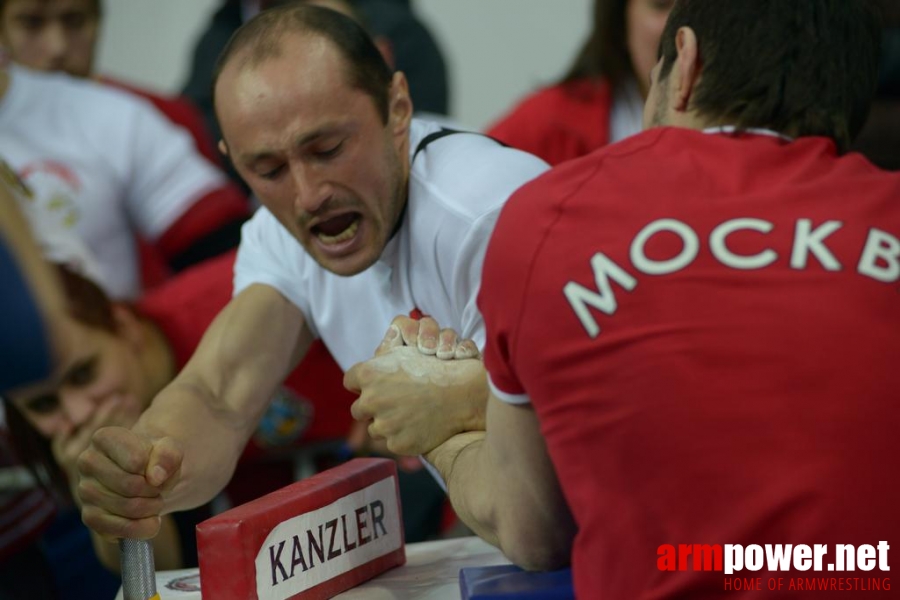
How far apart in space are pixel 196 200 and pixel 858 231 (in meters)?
1.88

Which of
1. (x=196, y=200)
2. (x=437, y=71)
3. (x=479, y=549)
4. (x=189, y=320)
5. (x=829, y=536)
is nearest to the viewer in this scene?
(x=829, y=536)

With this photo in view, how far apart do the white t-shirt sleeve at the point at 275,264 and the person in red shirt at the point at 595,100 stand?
714 mm

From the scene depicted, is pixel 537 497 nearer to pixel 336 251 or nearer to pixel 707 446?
pixel 707 446

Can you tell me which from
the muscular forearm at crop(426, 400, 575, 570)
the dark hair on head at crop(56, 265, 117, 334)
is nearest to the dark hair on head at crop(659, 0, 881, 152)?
the muscular forearm at crop(426, 400, 575, 570)

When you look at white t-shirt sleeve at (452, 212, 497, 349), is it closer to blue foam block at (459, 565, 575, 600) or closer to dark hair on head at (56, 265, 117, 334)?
blue foam block at (459, 565, 575, 600)

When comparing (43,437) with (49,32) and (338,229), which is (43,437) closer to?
(338,229)

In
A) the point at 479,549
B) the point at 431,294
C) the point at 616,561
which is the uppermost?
the point at 431,294

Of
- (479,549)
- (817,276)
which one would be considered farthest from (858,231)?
(479,549)

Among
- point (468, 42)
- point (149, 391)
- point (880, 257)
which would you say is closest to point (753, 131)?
point (880, 257)

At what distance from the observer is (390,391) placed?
131 cm

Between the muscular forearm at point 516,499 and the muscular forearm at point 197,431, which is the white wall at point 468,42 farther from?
the muscular forearm at point 516,499

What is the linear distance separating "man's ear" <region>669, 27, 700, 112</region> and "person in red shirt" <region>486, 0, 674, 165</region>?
1.17 metres

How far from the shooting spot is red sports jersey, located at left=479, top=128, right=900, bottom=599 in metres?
0.95

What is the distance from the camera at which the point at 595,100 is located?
92.6 inches
